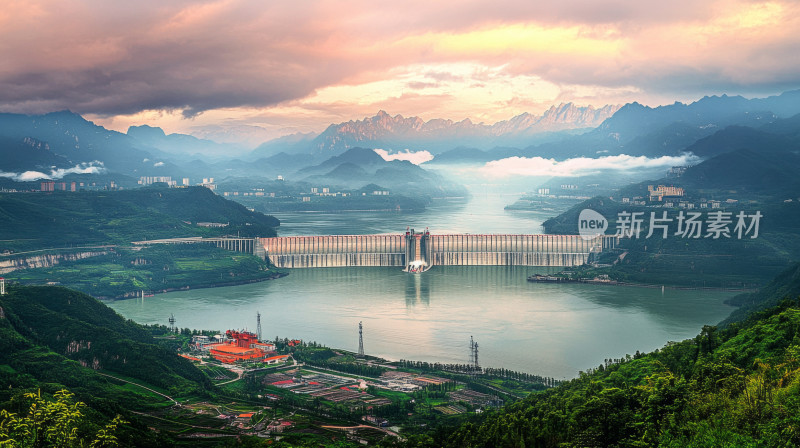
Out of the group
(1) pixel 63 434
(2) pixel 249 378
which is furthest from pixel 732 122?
(1) pixel 63 434

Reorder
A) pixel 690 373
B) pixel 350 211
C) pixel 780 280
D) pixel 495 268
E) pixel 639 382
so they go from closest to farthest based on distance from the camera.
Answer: pixel 690 373 < pixel 639 382 < pixel 780 280 < pixel 495 268 < pixel 350 211

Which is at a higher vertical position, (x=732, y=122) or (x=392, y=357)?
(x=732, y=122)

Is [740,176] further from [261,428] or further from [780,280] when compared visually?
[261,428]

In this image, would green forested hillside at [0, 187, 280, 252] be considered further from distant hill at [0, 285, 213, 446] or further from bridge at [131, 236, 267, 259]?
distant hill at [0, 285, 213, 446]

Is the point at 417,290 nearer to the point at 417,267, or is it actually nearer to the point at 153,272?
the point at 417,267

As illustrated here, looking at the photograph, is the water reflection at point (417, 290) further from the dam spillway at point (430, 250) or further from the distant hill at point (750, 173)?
the distant hill at point (750, 173)

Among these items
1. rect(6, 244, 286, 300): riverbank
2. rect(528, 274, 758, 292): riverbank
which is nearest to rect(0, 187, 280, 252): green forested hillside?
rect(6, 244, 286, 300): riverbank

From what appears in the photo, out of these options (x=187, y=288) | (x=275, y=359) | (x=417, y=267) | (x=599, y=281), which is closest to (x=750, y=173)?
(x=599, y=281)
